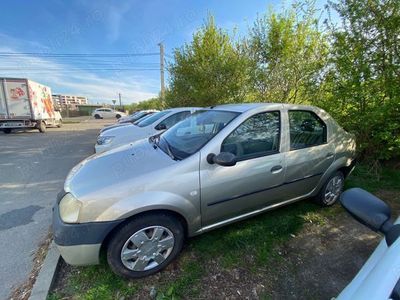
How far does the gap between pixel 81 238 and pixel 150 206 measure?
25.2 inches

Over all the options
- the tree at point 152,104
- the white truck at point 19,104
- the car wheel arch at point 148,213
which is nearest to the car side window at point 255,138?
the car wheel arch at point 148,213

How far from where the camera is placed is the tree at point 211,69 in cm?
902

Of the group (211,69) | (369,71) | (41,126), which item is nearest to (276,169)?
(369,71)

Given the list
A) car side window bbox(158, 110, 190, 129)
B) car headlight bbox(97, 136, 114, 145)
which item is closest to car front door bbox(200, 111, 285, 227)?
car side window bbox(158, 110, 190, 129)

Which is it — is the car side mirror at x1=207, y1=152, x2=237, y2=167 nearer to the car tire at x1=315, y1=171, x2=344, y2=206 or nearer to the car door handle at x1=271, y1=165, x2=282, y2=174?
the car door handle at x1=271, y1=165, x2=282, y2=174

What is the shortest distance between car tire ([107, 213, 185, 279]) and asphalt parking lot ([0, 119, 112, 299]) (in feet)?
3.61

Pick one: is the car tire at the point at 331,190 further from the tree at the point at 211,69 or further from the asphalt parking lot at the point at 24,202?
the tree at the point at 211,69

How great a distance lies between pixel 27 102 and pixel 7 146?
434 cm

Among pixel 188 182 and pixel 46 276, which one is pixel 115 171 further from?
pixel 46 276

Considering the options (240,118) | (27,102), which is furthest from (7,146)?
(240,118)

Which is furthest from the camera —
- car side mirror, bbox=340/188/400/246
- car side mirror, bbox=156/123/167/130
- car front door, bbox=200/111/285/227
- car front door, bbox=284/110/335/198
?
car side mirror, bbox=156/123/167/130

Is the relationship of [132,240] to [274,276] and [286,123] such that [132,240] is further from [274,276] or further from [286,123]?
[286,123]

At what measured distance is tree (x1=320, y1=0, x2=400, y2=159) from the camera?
4164 millimetres

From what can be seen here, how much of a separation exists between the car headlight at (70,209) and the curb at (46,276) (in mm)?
720
